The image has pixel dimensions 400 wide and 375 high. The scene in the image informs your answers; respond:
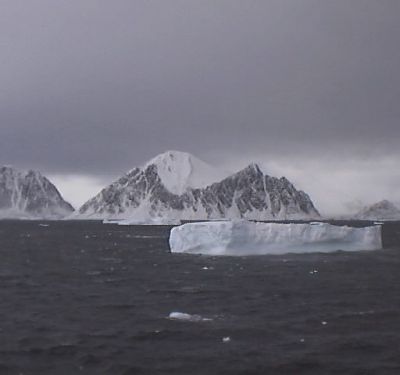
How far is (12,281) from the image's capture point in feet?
118

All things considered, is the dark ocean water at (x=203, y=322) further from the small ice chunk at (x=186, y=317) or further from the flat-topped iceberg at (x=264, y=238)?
the flat-topped iceberg at (x=264, y=238)

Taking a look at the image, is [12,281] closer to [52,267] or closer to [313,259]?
[52,267]

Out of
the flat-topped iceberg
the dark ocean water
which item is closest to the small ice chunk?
the dark ocean water

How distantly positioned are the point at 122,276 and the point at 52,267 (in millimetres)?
8914

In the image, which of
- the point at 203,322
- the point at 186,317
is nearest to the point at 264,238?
the point at 186,317

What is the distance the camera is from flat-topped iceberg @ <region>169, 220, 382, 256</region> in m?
53.8

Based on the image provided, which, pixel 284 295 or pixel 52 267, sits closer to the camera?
pixel 284 295

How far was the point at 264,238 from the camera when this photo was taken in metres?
54.7

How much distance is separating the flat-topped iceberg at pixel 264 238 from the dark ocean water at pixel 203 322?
11.3m

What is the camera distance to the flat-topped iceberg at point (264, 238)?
53.8 m

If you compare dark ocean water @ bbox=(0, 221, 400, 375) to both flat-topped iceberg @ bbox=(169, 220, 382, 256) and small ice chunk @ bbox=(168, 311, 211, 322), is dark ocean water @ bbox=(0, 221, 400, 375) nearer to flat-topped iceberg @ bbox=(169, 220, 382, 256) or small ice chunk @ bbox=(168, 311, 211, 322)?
small ice chunk @ bbox=(168, 311, 211, 322)

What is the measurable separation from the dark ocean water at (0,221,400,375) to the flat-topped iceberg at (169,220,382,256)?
11290mm

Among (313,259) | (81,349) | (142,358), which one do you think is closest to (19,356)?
(81,349)

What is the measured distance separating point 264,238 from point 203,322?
32.6 m
